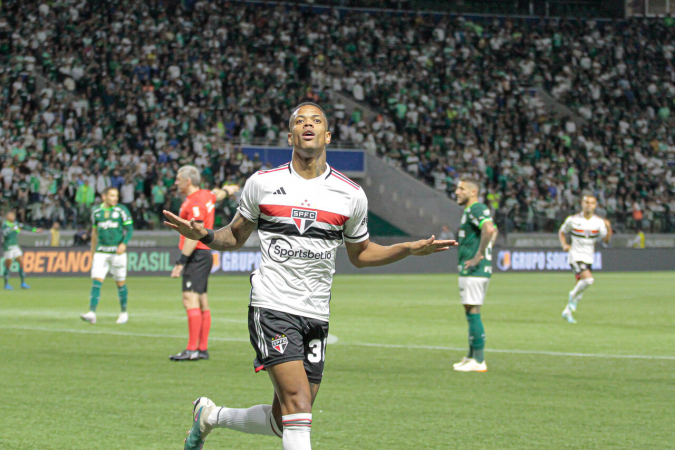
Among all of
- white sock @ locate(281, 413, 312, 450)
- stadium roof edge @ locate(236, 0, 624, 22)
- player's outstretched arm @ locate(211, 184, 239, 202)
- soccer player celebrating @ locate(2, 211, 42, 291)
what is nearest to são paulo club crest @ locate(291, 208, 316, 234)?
white sock @ locate(281, 413, 312, 450)

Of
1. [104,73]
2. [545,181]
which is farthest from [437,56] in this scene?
[104,73]

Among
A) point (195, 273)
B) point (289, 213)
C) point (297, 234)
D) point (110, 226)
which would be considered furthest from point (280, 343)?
point (110, 226)

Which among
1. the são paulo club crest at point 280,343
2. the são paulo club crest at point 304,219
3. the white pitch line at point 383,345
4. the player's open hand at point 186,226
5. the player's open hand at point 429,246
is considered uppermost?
the são paulo club crest at point 304,219

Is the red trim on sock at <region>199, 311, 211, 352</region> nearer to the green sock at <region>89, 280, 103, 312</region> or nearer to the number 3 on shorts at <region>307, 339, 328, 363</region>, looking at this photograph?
the green sock at <region>89, 280, 103, 312</region>

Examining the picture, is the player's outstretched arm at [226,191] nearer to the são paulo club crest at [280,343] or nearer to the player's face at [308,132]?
the player's face at [308,132]

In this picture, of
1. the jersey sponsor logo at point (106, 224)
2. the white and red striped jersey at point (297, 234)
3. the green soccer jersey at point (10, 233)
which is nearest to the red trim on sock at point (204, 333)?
the jersey sponsor logo at point (106, 224)

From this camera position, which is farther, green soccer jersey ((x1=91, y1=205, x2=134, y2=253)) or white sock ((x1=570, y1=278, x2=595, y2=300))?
white sock ((x1=570, y1=278, x2=595, y2=300))

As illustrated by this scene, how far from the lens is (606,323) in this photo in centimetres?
1709

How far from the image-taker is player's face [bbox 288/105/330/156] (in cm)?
523

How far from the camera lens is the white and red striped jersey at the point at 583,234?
742 inches

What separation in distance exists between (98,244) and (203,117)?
20415mm

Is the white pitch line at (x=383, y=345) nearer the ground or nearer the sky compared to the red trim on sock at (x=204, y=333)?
nearer the ground

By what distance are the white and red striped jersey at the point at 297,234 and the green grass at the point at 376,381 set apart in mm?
1821

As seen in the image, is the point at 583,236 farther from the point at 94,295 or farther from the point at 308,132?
the point at 308,132
